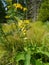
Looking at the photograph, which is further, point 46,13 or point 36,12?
point 36,12

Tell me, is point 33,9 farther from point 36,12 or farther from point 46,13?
point 46,13

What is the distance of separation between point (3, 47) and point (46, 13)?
586 centimetres

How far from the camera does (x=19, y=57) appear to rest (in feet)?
10.2

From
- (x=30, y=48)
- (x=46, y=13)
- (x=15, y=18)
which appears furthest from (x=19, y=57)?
(x=46, y=13)

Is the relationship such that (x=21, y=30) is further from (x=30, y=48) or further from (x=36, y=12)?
(x=36, y=12)

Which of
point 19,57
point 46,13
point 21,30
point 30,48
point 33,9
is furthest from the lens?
point 33,9

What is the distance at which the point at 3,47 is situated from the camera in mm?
4426

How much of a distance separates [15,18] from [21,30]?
0.36 metres

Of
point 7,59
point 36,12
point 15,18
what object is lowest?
point 36,12

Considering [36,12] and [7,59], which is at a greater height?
[7,59]

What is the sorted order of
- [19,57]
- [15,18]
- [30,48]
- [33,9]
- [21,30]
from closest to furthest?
[19,57]
[30,48]
[15,18]
[21,30]
[33,9]

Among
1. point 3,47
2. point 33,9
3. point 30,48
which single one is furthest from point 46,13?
point 30,48

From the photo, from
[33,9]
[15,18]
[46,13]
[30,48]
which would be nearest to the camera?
[30,48]

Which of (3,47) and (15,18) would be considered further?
(3,47)
